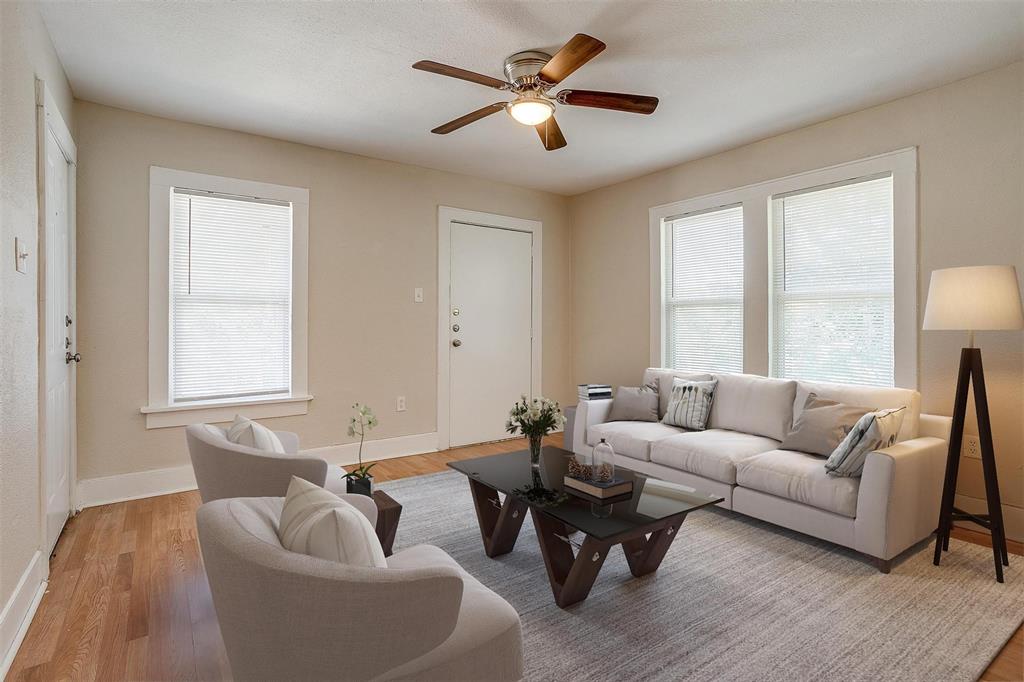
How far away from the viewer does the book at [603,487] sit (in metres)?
2.25

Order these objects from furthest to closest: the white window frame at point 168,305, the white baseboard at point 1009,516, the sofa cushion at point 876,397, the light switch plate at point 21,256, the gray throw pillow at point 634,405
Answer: the gray throw pillow at point 634,405, the white window frame at point 168,305, the sofa cushion at point 876,397, the white baseboard at point 1009,516, the light switch plate at point 21,256

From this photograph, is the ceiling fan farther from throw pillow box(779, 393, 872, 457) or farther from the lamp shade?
throw pillow box(779, 393, 872, 457)

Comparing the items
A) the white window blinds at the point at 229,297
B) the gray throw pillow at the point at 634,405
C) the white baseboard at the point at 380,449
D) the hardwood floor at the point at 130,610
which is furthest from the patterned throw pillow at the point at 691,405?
the white window blinds at the point at 229,297

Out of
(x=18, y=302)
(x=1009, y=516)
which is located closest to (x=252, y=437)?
(x=18, y=302)

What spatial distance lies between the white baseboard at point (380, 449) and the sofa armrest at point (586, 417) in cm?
135

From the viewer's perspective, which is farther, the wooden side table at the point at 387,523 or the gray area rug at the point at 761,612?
the wooden side table at the point at 387,523

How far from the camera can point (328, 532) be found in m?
1.19

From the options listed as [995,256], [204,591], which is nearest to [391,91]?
[204,591]

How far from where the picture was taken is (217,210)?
3.80 m

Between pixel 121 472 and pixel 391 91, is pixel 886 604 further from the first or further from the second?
pixel 121 472

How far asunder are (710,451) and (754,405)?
0.63 m

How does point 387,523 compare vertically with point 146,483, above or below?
above

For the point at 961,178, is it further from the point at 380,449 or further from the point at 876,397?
the point at 380,449

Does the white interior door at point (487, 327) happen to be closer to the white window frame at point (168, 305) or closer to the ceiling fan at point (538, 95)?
the white window frame at point (168, 305)
